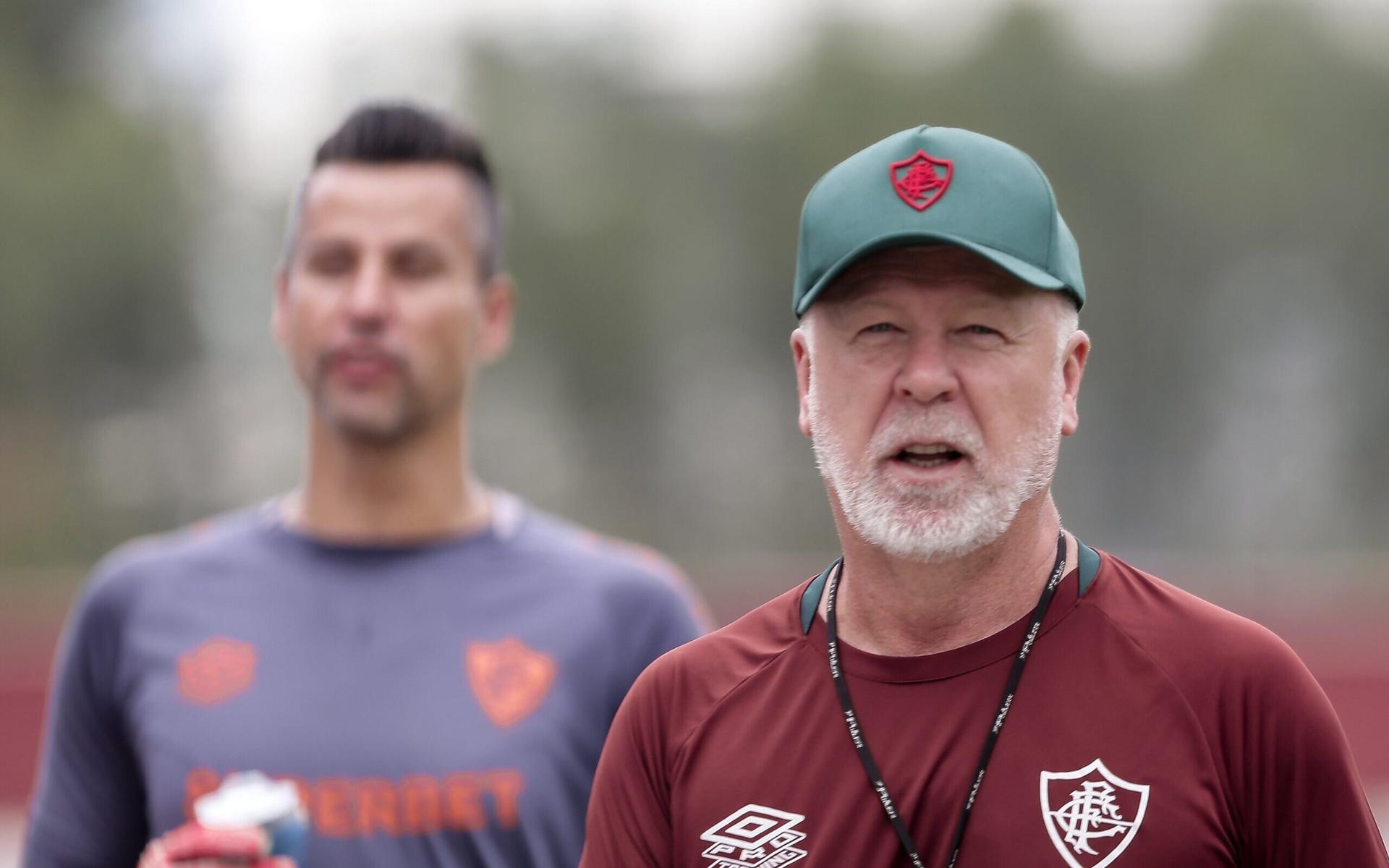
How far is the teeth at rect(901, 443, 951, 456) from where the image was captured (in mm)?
2670

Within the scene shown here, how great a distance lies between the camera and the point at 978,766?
2533 millimetres

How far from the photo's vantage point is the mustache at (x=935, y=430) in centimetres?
263

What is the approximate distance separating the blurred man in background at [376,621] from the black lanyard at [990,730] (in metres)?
1.16

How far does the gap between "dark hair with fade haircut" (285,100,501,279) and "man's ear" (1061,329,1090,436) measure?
66.9 inches

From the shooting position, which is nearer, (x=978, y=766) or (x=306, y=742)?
(x=978, y=766)

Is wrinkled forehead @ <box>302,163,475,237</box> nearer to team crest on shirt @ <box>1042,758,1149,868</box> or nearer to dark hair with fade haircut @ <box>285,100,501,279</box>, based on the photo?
dark hair with fade haircut @ <box>285,100,501,279</box>

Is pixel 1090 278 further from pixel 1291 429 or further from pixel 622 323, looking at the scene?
pixel 622 323

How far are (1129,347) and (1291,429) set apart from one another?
339cm

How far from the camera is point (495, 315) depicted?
165 inches

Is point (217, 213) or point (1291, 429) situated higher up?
point (217, 213)

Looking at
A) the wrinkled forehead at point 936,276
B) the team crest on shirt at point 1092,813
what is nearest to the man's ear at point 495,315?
the wrinkled forehead at point 936,276

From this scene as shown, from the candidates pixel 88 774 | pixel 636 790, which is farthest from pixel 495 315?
pixel 636 790

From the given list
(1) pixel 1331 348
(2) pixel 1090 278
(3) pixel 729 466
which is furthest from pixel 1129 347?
(3) pixel 729 466

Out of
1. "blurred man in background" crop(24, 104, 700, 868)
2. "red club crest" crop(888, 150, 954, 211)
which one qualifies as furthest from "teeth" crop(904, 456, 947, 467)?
"blurred man in background" crop(24, 104, 700, 868)
